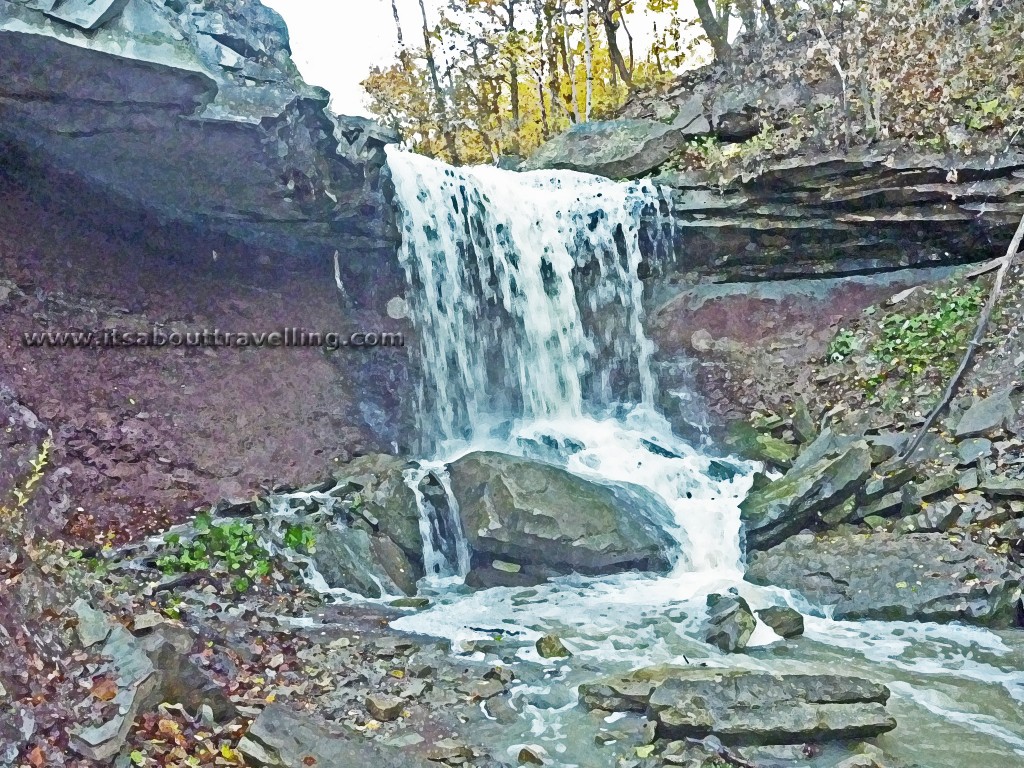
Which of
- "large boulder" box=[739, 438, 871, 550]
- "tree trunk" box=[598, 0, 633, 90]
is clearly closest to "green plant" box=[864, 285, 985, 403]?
"large boulder" box=[739, 438, 871, 550]

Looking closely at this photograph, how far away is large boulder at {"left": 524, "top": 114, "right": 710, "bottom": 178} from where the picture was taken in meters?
14.5

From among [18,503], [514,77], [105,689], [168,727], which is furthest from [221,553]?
[514,77]

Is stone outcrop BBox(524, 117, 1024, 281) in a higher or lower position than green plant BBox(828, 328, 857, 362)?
higher

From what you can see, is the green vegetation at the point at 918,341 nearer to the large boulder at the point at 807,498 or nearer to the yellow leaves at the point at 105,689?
the large boulder at the point at 807,498

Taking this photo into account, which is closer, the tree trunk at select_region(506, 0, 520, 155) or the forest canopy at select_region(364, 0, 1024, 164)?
the forest canopy at select_region(364, 0, 1024, 164)

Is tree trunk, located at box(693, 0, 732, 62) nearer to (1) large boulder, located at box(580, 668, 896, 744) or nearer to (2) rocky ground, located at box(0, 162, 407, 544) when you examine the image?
(2) rocky ground, located at box(0, 162, 407, 544)

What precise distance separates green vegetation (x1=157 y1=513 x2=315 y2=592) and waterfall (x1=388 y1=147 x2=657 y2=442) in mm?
4652

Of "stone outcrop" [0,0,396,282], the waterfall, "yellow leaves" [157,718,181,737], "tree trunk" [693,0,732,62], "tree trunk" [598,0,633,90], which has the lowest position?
"yellow leaves" [157,718,181,737]

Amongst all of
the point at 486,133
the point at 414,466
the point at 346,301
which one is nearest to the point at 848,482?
the point at 414,466

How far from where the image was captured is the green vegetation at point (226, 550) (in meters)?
7.16

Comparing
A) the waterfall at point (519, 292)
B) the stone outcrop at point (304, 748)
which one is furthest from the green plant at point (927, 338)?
the stone outcrop at point (304, 748)

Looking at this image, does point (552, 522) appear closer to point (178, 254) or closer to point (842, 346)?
point (842, 346)

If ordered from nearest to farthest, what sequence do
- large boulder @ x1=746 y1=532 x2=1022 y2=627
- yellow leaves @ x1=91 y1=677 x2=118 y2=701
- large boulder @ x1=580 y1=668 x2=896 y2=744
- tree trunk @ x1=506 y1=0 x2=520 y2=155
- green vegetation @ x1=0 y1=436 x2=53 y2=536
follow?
1. yellow leaves @ x1=91 y1=677 x2=118 y2=701
2. large boulder @ x1=580 y1=668 x2=896 y2=744
3. green vegetation @ x1=0 y1=436 x2=53 y2=536
4. large boulder @ x1=746 y1=532 x2=1022 y2=627
5. tree trunk @ x1=506 y1=0 x2=520 y2=155

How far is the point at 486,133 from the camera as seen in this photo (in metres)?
25.2
